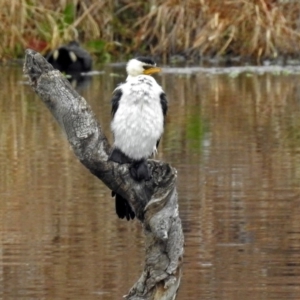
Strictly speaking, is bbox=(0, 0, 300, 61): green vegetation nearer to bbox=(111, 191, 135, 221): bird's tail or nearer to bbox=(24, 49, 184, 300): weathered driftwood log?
→ bbox=(111, 191, 135, 221): bird's tail

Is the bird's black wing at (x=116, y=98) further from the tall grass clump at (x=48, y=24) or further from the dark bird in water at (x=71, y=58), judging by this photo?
the tall grass clump at (x=48, y=24)

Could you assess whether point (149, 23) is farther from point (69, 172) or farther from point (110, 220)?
point (110, 220)

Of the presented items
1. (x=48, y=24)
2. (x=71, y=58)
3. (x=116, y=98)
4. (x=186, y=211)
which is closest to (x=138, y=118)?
(x=116, y=98)

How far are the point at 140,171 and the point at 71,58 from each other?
59.0 feet

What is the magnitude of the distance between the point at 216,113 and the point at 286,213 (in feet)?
23.6

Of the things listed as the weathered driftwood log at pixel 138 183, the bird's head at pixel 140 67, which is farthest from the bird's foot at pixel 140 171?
the bird's head at pixel 140 67

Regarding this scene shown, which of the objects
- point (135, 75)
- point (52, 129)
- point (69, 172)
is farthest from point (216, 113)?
point (135, 75)

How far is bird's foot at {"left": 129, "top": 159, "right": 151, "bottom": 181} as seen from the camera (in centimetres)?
746

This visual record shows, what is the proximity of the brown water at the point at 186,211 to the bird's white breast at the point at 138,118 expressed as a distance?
0.93 m

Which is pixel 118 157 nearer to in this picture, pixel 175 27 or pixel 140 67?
pixel 140 67

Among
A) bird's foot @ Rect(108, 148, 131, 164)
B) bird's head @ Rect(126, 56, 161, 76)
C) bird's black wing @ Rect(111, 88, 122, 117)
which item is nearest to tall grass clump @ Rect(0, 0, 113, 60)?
bird's head @ Rect(126, 56, 161, 76)

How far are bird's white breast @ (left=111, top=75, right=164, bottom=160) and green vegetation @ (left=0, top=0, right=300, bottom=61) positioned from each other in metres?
18.3

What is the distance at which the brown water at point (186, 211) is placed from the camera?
28.2ft

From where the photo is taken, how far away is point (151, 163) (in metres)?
7.54
